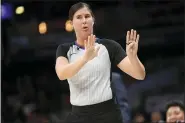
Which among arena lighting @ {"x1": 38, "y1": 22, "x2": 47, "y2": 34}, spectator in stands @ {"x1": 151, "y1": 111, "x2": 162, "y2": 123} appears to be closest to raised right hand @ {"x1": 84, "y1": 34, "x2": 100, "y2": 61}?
arena lighting @ {"x1": 38, "y1": 22, "x2": 47, "y2": 34}

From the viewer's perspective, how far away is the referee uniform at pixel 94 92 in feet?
5.75

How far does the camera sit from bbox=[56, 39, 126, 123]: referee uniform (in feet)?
5.75

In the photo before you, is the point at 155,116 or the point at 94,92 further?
the point at 155,116

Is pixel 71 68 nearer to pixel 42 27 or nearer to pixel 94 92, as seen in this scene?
pixel 94 92

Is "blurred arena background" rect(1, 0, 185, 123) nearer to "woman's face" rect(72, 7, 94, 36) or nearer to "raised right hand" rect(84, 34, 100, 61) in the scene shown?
"woman's face" rect(72, 7, 94, 36)

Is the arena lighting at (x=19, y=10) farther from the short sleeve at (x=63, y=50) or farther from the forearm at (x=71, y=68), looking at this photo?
the forearm at (x=71, y=68)

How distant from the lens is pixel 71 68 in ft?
5.54

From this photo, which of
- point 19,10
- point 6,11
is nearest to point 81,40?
point 6,11

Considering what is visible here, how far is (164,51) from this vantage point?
20.6 ft

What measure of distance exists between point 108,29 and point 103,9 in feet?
1.15

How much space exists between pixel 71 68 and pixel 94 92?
15cm

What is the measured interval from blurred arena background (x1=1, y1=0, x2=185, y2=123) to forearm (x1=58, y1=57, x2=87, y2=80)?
339 centimetres

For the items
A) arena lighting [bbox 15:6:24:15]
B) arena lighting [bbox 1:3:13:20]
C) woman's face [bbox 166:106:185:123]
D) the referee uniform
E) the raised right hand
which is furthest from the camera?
arena lighting [bbox 15:6:24:15]

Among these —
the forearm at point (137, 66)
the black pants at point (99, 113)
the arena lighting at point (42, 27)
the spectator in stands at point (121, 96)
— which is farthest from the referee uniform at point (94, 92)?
the arena lighting at point (42, 27)
